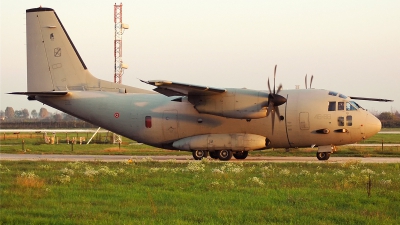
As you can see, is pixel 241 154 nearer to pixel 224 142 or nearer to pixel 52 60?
pixel 224 142

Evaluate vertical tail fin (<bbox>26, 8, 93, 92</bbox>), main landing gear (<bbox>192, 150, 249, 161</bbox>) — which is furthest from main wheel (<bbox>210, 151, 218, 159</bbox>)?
vertical tail fin (<bbox>26, 8, 93, 92</bbox>)

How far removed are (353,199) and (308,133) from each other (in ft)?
50.9

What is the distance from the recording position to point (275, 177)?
2344cm

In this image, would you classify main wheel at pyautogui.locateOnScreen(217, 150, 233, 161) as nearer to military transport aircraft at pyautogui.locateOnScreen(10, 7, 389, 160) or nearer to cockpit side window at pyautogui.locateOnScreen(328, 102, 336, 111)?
military transport aircraft at pyautogui.locateOnScreen(10, 7, 389, 160)

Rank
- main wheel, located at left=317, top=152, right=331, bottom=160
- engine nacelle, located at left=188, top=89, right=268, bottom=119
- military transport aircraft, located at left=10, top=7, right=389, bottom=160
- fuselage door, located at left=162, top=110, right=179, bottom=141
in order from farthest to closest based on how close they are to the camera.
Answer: fuselage door, located at left=162, top=110, right=179, bottom=141 → main wheel, located at left=317, top=152, right=331, bottom=160 → military transport aircraft, located at left=10, top=7, right=389, bottom=160 → engine nacelle, located at left=188, top=89, right=268, bottom=119

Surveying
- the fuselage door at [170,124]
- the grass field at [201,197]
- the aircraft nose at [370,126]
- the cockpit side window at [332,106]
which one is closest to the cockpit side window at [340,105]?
the cockpit side window at [332,106]

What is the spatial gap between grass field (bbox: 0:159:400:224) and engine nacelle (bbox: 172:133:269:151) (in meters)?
6.26

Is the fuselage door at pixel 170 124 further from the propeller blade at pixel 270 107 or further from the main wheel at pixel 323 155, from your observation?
the main wheel at pixel 323 155

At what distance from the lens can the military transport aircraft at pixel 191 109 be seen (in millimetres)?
32031

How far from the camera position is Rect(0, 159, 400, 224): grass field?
14211 millimetres

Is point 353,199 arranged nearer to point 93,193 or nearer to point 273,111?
point 93,193

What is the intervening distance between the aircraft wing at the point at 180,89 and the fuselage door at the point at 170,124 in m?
2.19

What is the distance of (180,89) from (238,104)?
341 centimetres

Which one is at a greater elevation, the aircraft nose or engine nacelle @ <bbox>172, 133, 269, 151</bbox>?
the aircraft nose
